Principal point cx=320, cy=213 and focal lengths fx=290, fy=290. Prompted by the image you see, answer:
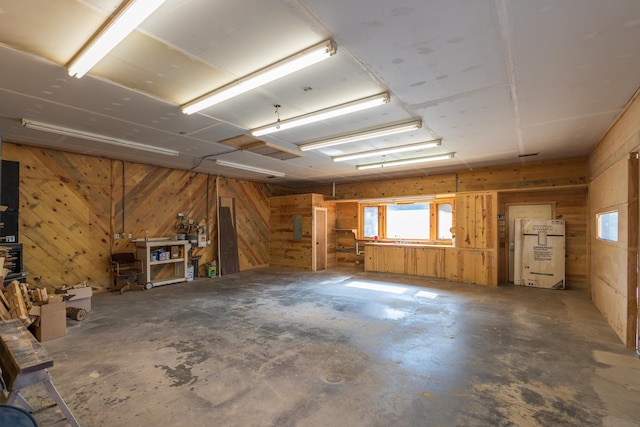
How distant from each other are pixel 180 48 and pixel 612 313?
18.9 ft

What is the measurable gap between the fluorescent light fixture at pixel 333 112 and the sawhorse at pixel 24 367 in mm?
2944

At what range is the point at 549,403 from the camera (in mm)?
2232

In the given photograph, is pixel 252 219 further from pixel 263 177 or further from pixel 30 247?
pixel 30 247

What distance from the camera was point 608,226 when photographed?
4074 millimetres

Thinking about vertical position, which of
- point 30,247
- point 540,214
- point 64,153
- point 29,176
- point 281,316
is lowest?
point 281,316

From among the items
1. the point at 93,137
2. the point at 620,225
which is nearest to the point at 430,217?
the point at 620,225

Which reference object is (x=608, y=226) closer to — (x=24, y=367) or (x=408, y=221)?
(x=408, y=221)

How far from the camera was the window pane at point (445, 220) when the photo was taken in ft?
Answer: 25.3

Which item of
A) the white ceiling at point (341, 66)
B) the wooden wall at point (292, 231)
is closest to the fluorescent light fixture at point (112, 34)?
the white ceiling at point (341, 66)

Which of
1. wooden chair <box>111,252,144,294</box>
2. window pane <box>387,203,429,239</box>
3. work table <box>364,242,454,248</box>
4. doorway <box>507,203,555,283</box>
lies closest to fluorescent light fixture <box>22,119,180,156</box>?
wooden chair <box>111,252,144,294</box>

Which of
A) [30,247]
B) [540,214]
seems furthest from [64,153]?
[540,214]

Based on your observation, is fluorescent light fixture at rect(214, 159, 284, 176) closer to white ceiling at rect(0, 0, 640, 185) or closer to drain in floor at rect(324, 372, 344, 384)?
white ceiling at rect(0, 0, 640, 185)

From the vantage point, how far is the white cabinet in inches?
241

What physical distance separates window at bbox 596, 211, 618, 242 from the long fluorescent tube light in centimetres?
281
